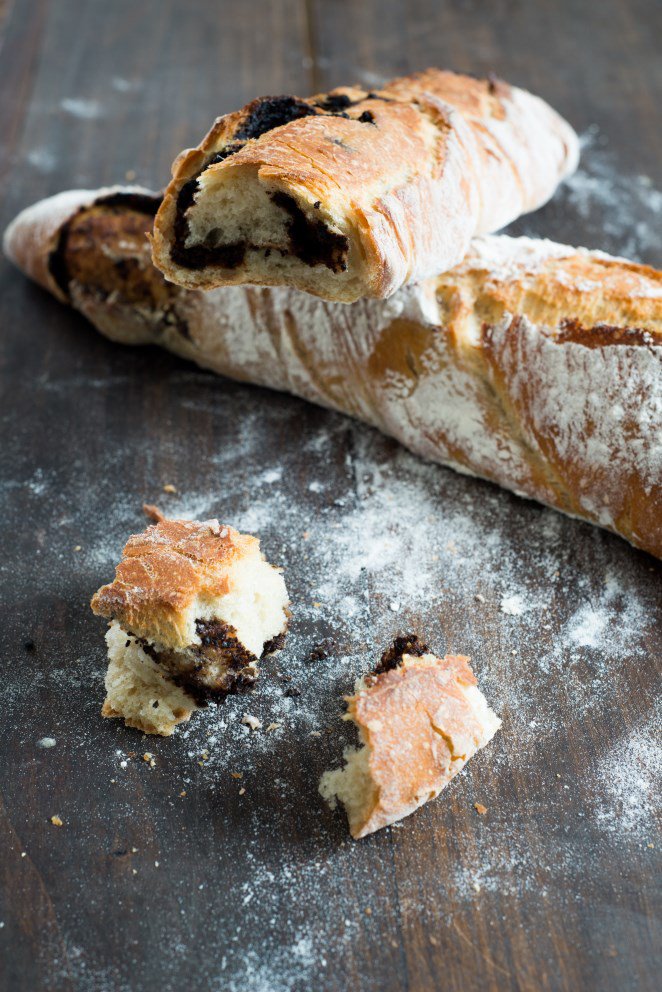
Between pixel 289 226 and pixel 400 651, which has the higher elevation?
pixel 289 226

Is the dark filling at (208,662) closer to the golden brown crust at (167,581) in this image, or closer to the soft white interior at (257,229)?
the golden brown crust at (167,581)

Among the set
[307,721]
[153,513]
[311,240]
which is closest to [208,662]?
[307,721]

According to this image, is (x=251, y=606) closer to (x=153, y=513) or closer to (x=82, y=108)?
(x=153, y=513)

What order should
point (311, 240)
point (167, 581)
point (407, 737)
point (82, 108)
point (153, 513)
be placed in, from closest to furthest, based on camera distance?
point (407, 737), point (167, 581), point (311, 240), point (153, 513), point (82, 108)

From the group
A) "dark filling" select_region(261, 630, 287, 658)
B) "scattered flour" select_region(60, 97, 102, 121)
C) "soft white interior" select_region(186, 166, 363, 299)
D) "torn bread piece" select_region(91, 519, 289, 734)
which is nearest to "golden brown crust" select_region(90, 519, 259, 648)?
"torn bread piece" select_region(91, 519, 289, 734)

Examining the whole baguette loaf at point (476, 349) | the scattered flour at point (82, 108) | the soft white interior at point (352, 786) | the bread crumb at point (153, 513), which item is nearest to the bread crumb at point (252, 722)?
the soft white interior at point (352, 786)

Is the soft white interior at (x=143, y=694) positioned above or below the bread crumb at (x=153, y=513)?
below

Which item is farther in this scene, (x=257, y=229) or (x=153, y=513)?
(x=153, y=513)
